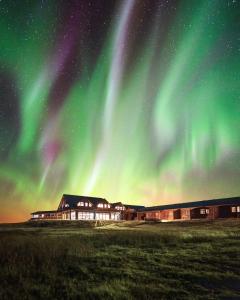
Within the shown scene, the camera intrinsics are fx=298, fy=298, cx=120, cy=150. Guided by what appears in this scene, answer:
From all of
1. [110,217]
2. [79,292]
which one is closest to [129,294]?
[79,292]

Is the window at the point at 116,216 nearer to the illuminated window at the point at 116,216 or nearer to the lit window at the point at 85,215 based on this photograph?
the illuminated window at the point at 116,216

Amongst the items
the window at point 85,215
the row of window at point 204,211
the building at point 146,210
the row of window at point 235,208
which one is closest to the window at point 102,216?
the building at point 146,210

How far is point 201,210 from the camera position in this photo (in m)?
70.2

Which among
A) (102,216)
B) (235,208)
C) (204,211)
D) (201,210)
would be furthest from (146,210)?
(235,208)

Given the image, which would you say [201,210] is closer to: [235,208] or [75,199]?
[235,208]

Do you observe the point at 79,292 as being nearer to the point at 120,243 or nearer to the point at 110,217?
the point at 120,243

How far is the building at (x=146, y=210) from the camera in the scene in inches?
2559

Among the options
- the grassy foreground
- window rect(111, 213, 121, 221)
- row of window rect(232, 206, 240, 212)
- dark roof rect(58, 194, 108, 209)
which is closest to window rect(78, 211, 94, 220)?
dark roof rect(58, 194, 108, 209)

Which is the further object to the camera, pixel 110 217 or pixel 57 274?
pixel 110 217

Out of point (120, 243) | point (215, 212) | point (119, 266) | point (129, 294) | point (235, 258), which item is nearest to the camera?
point (129, 294)

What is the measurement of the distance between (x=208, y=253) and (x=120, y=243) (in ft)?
25.7

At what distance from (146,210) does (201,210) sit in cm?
2079

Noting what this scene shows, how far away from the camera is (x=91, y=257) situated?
17016 millimetres

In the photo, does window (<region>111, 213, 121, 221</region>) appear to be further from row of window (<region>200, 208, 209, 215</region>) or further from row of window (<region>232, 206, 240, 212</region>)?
row of window (<region>232, 206, 240, 212</region>)
